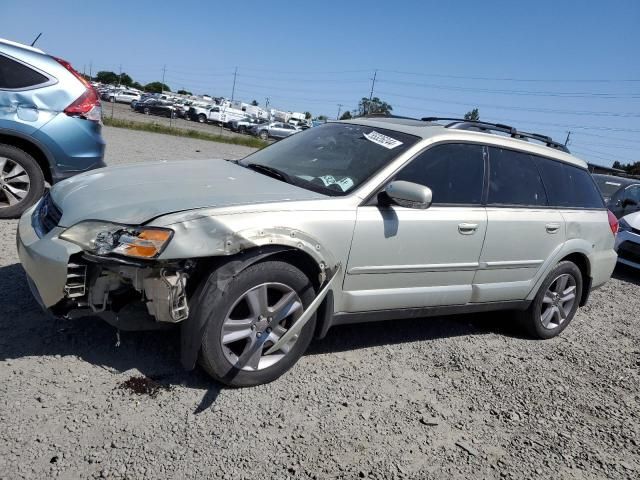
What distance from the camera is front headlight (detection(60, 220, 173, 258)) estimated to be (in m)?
2.70

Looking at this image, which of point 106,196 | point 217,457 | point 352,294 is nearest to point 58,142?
point 106,196

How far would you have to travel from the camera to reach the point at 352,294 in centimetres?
342

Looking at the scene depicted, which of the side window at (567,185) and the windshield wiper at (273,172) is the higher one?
the side window at (567,185)

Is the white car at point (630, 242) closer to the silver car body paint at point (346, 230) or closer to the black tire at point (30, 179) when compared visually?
the silver car body paint at point (346, 230)

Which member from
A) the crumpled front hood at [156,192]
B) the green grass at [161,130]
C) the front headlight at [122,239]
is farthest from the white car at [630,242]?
the green grass at [161,130]

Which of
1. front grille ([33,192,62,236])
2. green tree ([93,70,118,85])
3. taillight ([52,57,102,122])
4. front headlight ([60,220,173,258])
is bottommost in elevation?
green tree ([93,70,118,85])

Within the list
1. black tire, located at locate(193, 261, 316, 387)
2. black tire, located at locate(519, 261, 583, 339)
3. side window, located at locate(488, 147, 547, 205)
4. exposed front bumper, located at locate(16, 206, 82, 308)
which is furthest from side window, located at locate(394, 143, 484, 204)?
exposed front bumper, located at locate(16, 206, 82, 308)

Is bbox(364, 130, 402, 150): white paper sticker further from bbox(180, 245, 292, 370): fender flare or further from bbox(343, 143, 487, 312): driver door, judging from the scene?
bbox(180, 245, 292, 370): fender flare

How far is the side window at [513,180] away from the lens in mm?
4160

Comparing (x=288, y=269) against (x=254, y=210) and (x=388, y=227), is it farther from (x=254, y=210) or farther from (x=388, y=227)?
(x=388, y=227)

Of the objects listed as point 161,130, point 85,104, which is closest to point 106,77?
point 161,130

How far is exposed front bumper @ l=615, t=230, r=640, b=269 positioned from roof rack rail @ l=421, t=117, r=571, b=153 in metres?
3.66

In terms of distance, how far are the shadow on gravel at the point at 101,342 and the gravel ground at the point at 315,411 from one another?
11 millimetres

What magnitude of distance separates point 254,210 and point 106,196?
2.94 ft
